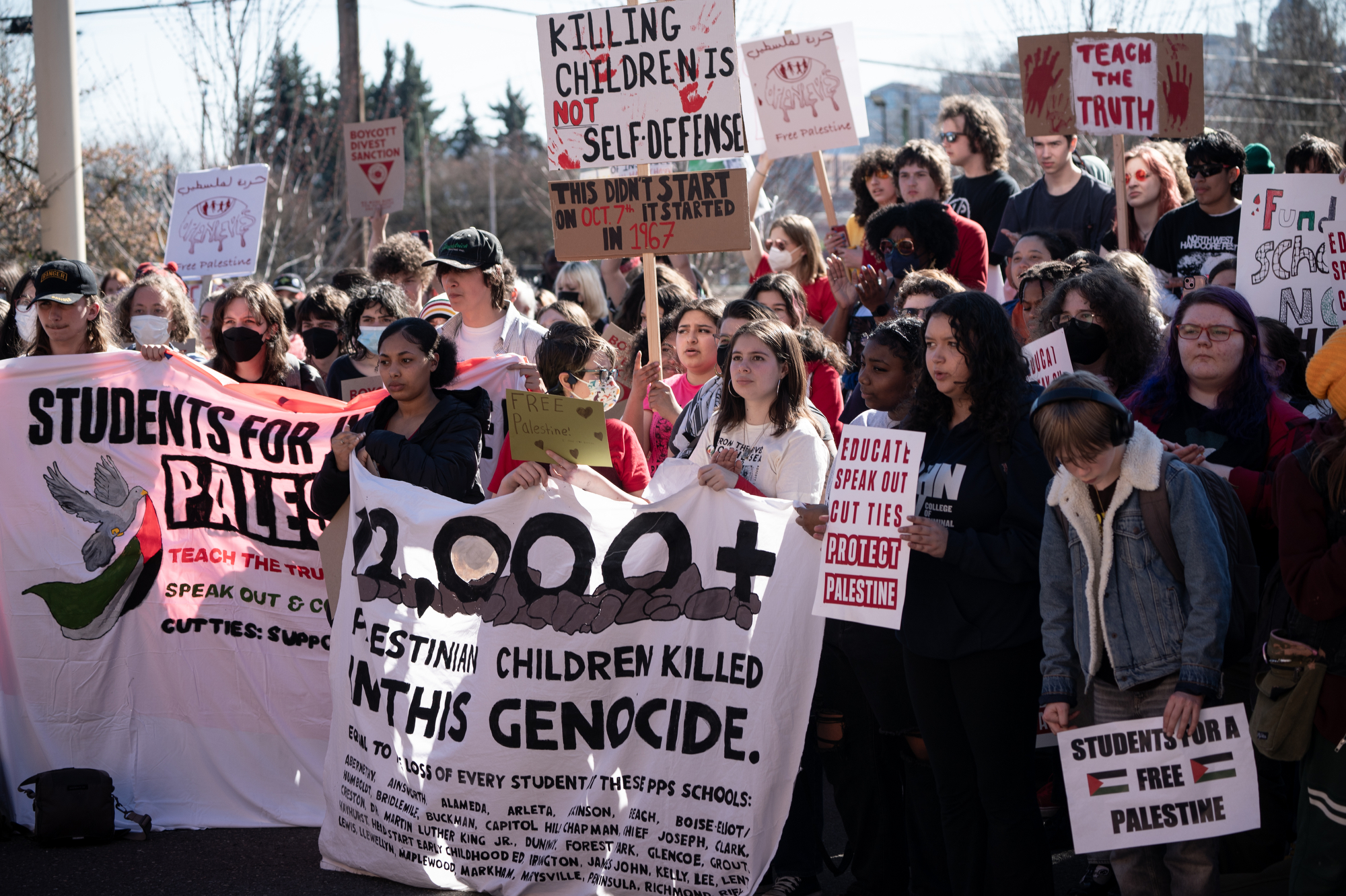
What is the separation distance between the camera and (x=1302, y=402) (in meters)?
4.91

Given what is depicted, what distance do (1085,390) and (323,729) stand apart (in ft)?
11.7

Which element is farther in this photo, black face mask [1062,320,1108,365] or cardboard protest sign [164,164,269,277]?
cardboard protest sign [164,164,269,277]

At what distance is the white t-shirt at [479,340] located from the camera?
602 cm

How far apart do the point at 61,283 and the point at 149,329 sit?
0.50 meters

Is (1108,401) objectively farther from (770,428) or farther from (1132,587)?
(770,428)

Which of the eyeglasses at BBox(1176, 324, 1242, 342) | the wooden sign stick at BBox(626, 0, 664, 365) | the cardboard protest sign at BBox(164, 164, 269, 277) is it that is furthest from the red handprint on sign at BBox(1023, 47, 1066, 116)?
the cardboard protest sign at BBox(164, 164, 269, 277)

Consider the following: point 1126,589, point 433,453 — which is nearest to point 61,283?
point 433,453

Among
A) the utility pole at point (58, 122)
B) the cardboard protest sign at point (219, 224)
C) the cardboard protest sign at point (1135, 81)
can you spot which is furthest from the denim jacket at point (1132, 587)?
the utility pole at point (58, 122)

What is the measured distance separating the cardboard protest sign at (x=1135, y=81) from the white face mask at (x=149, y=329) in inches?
184

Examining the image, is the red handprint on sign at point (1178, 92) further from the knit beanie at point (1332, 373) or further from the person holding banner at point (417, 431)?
the person holding banner at point (417, 431)

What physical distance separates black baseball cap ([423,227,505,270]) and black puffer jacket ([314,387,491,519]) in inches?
37.8

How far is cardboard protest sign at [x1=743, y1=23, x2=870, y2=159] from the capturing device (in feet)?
25.7

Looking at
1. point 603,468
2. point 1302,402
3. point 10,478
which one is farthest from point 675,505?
point 10,478

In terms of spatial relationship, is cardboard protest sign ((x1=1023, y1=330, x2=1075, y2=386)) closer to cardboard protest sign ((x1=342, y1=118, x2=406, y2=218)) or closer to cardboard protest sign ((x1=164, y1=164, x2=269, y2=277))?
cardboard protest sign ((x1=164, y1=164, x2=269, y2=277))
